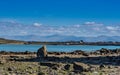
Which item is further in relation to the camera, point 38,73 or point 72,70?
point 72,70

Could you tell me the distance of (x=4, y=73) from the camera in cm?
2633

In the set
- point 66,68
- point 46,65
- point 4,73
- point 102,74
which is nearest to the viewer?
point 4,73

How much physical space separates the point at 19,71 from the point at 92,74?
4.39m

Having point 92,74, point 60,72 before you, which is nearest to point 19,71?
point 60,72

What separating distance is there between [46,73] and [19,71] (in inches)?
78.2

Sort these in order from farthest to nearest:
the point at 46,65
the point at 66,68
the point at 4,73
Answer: the point at 46,65 → the point at 66,68 → the point at 4,73

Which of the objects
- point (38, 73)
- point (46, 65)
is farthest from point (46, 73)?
point (46, 65)

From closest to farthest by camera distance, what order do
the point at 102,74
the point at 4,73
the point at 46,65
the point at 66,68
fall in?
the point at 4,73
the point at 102,74
the point at 66,68
the point at 46,65

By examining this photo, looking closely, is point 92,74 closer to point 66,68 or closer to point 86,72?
point 86,72

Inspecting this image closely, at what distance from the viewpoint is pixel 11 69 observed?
94.8ft

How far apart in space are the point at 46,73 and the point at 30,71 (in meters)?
1.59

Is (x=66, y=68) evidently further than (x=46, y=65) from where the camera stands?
No

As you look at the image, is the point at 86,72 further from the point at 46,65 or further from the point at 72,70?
the point at 46,65

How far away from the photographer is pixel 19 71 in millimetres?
28141
